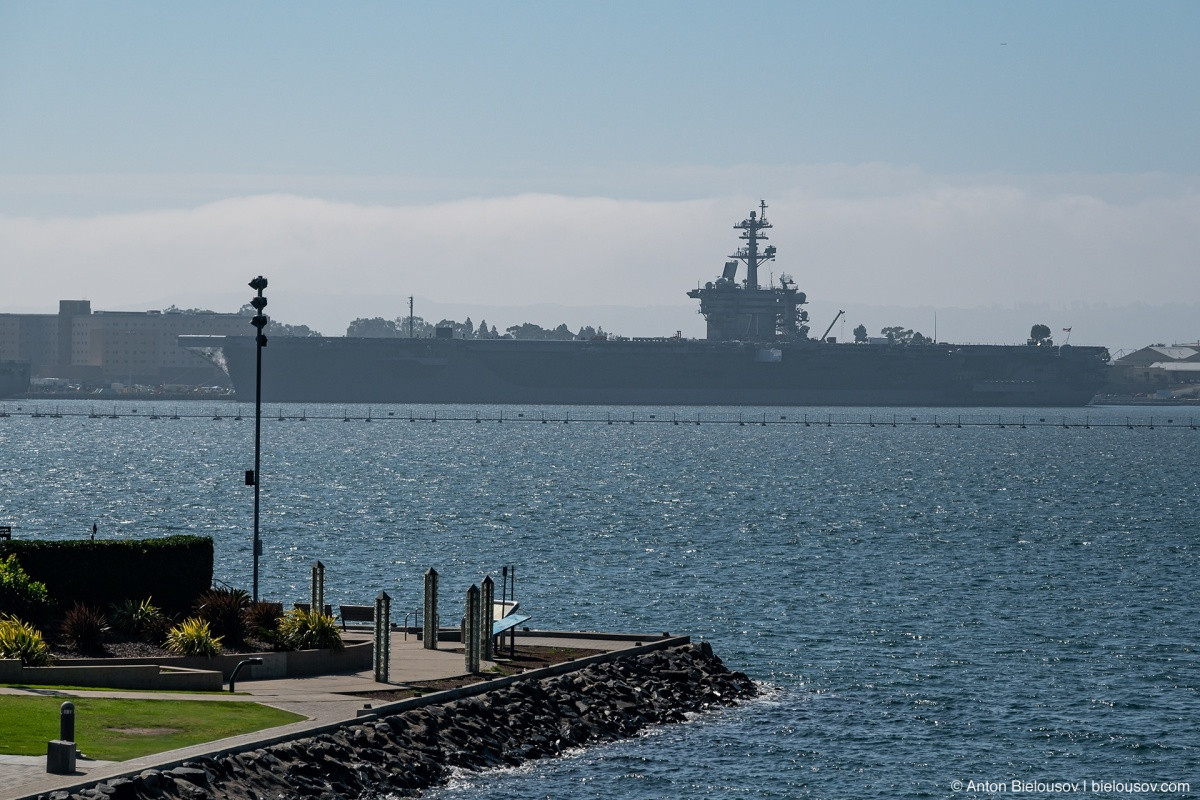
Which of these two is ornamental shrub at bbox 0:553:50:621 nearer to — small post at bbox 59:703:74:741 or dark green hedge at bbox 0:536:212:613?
dark green hedge at bbox 0:536:212:613

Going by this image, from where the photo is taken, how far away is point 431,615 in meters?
28.7

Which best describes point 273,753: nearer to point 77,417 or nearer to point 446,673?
point 446,673

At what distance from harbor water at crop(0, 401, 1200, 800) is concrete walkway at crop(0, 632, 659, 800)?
2.11 m

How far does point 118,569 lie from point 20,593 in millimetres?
1743

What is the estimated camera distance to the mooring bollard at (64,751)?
17875 mm

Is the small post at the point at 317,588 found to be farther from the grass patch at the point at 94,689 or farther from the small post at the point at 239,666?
A: the grass patch at the point at 94,689

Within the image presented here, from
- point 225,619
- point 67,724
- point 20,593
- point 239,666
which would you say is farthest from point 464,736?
point 20,593

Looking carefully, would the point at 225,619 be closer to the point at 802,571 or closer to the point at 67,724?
the point at 67,724

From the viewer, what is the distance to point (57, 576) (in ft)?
85.3

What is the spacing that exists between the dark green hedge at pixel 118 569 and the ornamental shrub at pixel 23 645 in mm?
1988

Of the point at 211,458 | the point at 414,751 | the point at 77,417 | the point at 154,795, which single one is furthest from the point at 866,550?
the point at 77,417

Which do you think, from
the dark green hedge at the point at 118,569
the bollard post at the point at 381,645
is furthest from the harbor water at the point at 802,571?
the dark green hedge at the point at 118,569

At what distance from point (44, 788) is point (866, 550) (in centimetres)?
3959

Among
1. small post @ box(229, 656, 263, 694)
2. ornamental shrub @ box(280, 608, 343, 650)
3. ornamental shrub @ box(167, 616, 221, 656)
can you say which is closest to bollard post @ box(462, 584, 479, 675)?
ornamental shrub @ box(280, 608, 343, 650)
